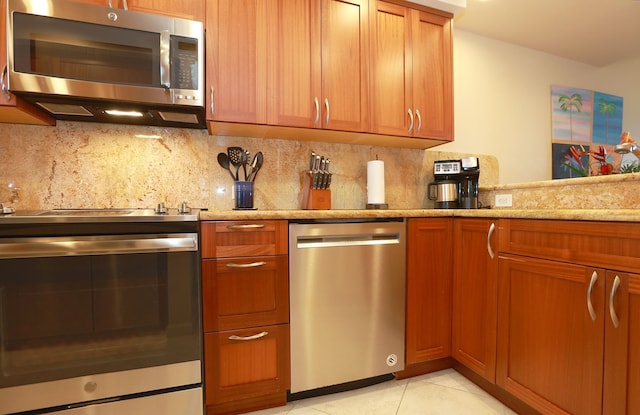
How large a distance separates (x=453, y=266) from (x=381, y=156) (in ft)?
3.07

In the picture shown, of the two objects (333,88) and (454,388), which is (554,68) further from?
(454,388)

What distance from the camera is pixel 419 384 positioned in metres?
1.67

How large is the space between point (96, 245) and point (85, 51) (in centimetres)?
90

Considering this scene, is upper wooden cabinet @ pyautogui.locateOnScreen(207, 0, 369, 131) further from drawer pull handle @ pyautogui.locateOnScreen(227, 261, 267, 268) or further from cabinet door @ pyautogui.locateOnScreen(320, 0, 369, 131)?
drawer pull handle @ pyautogui.locateOnScreen(227, 261, 267, 268)

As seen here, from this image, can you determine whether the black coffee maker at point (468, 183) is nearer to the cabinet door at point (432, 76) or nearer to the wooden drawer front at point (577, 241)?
the cabinet door at point (432, 76)

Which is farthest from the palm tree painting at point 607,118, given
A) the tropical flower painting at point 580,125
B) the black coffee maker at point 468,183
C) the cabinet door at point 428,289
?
the cabinet door at point 428,289

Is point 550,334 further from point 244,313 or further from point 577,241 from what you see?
point 244,313

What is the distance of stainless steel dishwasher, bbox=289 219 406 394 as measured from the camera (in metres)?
1.45

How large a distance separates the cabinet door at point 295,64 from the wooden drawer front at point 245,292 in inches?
32.4

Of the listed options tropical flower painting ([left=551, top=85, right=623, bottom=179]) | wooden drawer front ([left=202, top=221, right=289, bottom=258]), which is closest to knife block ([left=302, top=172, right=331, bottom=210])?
wooden drawer front ([left=202, top=221, right=289, bottom=258])

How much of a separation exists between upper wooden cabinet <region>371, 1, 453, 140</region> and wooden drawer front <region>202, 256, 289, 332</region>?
1101mm

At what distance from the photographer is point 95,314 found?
1.17 m

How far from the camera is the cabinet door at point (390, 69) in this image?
6.04 ft

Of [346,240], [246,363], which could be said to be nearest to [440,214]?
[346,240]
